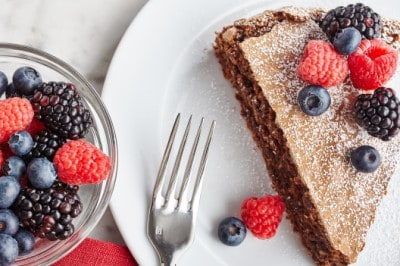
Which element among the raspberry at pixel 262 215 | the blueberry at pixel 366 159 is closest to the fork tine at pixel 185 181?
the raspberry at pixel 262 215

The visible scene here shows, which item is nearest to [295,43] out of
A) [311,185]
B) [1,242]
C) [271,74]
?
[271,74]

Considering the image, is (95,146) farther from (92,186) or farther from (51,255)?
(51,255)

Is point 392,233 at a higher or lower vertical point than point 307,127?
lower

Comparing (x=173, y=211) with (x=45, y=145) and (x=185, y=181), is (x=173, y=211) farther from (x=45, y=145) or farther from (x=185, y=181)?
(x=45, y=145)

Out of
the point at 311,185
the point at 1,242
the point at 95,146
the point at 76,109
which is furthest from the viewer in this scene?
the point at 311,185

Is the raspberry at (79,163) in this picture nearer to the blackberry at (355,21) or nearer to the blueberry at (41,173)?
the blueberry at (41,173)

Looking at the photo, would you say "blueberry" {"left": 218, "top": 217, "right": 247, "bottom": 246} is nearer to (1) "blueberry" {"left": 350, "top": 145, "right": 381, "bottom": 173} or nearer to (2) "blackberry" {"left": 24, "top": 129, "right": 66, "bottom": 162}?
(1) "blueberry" {"left": 350, "top": 145, "right": 381, "bottom": 173}
